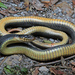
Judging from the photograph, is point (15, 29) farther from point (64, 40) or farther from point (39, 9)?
point (64, 40)

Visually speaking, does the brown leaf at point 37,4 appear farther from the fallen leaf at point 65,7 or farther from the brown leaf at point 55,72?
the brown leaf at point 55,72

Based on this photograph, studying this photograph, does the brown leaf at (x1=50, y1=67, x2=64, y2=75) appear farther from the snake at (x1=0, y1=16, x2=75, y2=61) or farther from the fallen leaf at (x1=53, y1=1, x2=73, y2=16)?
the fallen leaf at (x1=53, y1=1, x2=73, y2=16)

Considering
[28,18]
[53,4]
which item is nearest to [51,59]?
[28,18]

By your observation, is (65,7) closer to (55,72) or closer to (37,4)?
(37,4)

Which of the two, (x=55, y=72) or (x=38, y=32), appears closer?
(x=55, y=72)

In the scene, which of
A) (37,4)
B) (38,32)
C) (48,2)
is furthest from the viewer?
(48,2)

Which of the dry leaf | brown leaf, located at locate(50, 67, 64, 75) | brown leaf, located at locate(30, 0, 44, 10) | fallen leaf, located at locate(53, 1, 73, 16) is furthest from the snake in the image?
the dry leaf

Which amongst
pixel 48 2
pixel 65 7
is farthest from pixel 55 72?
pixel 48 2

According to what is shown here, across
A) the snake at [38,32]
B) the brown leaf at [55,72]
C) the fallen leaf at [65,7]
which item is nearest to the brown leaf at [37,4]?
the fallen leaf at [65,7]

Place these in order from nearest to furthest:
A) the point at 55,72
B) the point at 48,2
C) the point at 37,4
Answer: the point at 55,72
the point at 37,4
the point at 48,2
